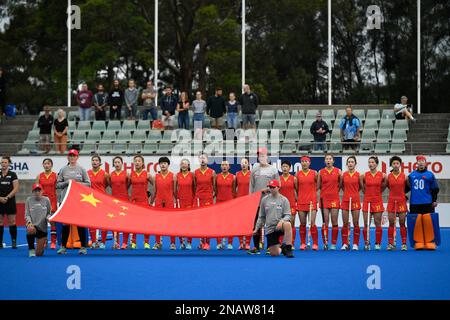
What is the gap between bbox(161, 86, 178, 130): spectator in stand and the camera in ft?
99.7

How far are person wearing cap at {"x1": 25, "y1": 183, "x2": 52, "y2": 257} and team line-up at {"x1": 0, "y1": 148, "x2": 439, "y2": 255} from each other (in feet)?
0.06

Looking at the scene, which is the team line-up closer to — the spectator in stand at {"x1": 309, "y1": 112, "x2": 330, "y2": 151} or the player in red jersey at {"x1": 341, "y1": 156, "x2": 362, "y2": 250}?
the player in red jersey at {"x1": 341, "y1": 156, "x2": 362, "y2": 250}

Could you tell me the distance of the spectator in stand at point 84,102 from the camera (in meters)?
31.5

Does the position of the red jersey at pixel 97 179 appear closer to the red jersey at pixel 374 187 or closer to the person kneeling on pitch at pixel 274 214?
the person kneeling on pitch at pixel 274 214

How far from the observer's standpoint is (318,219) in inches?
1101

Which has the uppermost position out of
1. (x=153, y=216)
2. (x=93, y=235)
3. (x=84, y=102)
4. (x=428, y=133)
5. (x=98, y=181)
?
(x=84, y=102)

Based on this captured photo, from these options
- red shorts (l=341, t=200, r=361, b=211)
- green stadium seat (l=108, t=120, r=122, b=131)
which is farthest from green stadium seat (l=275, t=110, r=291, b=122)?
red shorts (l=341, t=200, r=361, b=211)

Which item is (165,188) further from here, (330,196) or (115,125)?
(115,125)

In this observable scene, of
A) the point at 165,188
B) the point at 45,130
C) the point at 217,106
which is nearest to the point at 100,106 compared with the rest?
the point at 45,130

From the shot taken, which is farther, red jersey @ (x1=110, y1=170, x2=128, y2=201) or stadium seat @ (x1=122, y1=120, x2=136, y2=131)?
stadium seat @ (x1=122, y1=120, x2=136, y2=131)

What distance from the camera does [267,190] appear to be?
18859 mm

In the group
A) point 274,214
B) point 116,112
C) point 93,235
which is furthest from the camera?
point 116,112

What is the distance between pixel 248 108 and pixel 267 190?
36.3 feet

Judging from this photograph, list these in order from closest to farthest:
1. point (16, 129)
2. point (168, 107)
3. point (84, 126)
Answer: point (168, 107), point (84, 126), point (16, 129)
